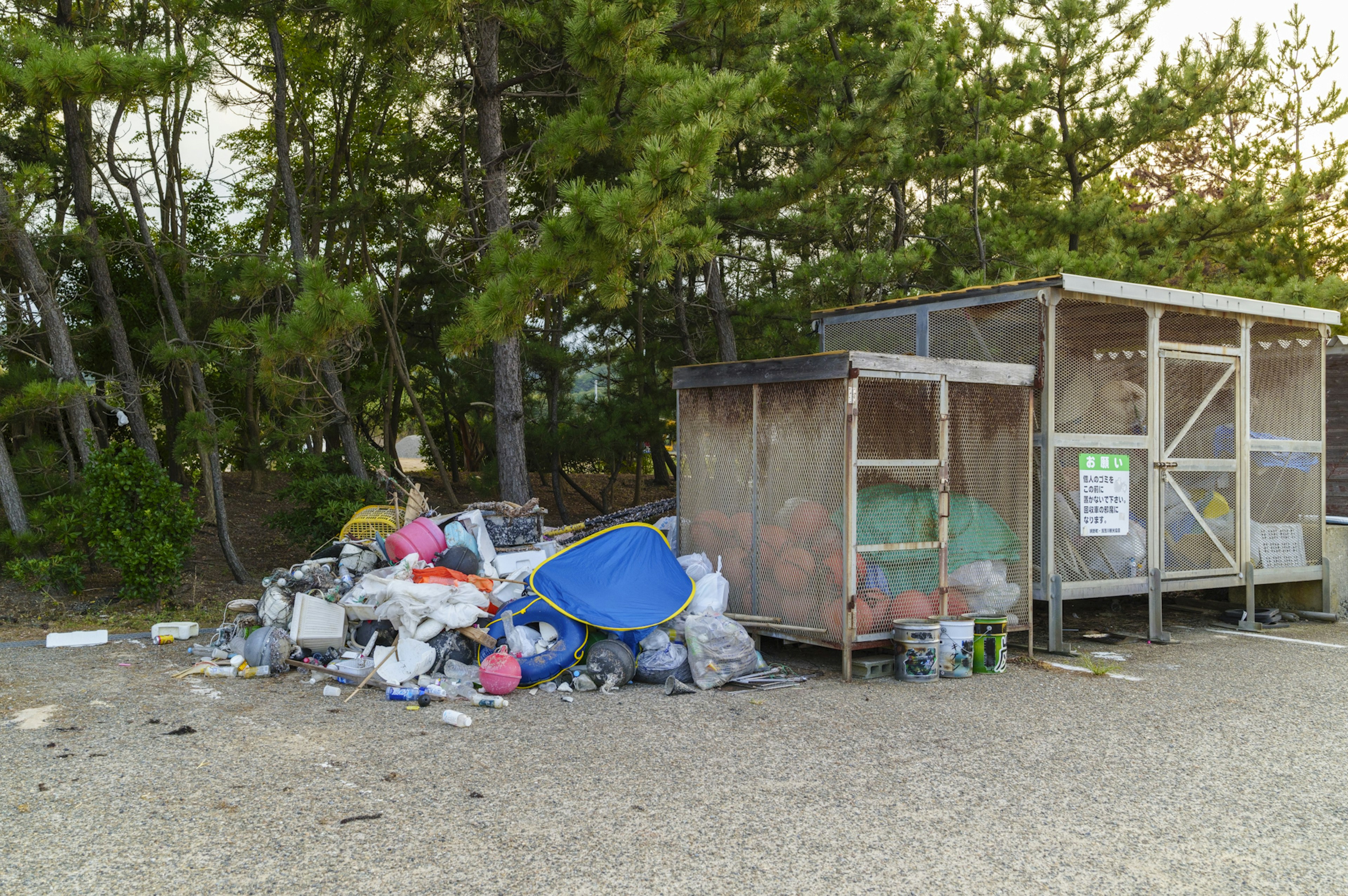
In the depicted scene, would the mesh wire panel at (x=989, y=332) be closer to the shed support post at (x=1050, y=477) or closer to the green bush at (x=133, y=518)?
the shed support post at (x=1050, y=477)

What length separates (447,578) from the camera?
6.61 meters

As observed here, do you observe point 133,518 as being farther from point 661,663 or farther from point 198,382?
point 661,663

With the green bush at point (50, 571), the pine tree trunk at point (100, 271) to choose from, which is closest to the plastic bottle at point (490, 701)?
the green bush at point (50, 571)

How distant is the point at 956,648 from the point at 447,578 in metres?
3.31

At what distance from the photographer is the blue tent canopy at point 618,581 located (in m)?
6.16

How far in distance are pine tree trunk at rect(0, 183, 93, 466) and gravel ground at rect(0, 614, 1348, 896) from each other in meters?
3.52

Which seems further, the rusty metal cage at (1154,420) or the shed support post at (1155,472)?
the shed support post at (1155,472)

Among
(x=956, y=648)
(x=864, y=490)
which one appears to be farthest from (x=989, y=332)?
(x=956, y=648)

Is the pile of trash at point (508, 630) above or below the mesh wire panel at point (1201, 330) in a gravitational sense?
below

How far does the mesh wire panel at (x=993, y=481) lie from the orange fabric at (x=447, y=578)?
10.2 feet

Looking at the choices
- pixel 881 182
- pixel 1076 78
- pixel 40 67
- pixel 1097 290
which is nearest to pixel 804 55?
pixel 881 182

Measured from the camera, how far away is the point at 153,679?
6.17 meters

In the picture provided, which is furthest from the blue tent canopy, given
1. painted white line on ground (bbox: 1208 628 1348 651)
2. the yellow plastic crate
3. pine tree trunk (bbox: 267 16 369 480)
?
painted white line on ground (bbox: 1208 628 1348 651)

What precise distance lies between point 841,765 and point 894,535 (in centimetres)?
226
